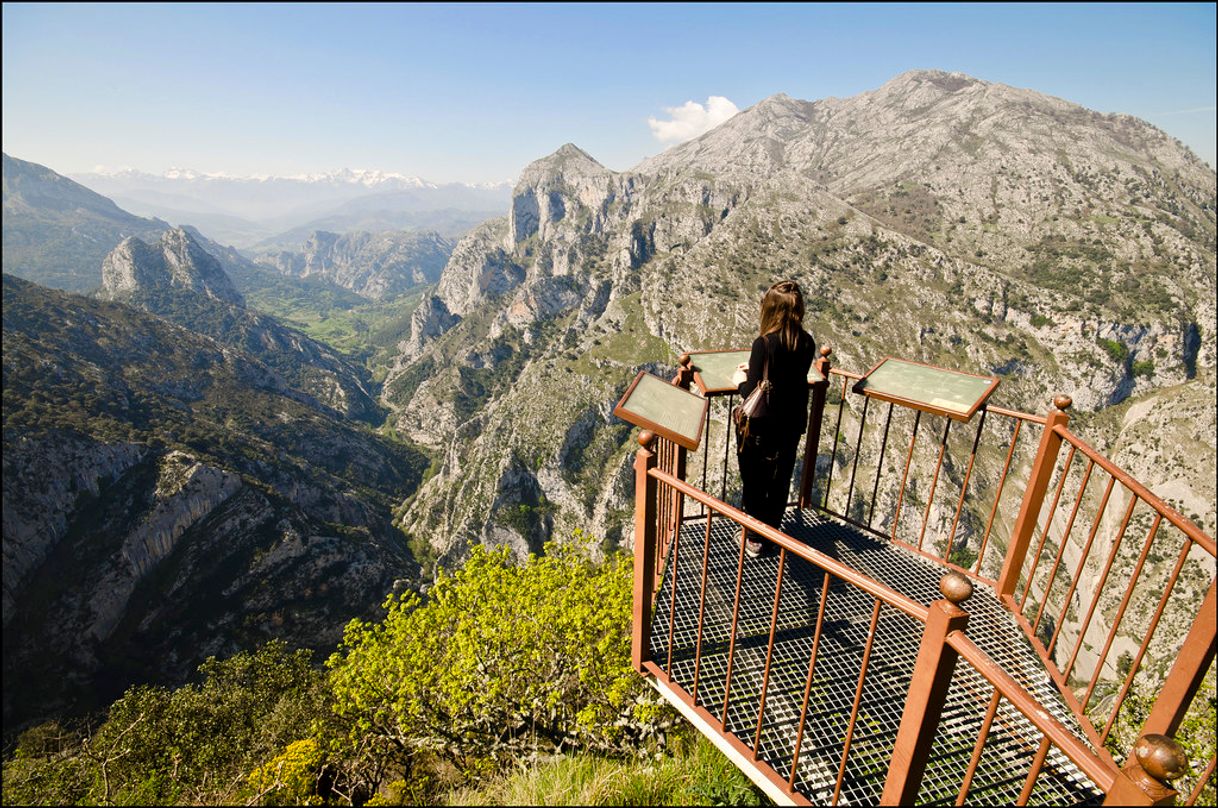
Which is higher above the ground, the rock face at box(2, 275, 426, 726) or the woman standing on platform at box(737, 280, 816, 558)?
the woman standing on platform at box(737, 280, 816, 558)

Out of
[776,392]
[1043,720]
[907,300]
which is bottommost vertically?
[907,300]

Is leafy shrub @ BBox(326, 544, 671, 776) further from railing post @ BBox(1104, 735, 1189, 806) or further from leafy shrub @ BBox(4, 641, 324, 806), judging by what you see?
railing post @ BBox(1104, 735, 1189, 806)

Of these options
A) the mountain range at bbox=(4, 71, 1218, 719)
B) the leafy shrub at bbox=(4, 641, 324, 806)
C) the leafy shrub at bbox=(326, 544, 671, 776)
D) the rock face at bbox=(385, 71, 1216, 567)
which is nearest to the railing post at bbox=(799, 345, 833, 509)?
the leafy shrub at bbox=(326, 544, 671, 776)

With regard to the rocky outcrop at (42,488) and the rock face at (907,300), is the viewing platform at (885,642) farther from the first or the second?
the rock face at (907,300)

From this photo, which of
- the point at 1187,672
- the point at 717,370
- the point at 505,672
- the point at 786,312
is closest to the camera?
the point at 1187,672

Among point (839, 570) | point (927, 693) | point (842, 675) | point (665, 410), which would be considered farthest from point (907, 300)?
point (927, 693)

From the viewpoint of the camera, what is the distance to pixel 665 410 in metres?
5.33

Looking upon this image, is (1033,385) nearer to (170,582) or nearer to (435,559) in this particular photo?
(435,559)

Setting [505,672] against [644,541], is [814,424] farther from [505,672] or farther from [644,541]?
[505,672]

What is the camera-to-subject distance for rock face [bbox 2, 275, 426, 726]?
60.3m

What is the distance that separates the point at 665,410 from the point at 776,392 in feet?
4.16

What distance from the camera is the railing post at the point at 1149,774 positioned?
189 centimetres

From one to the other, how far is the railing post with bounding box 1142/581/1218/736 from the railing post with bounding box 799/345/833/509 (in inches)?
146

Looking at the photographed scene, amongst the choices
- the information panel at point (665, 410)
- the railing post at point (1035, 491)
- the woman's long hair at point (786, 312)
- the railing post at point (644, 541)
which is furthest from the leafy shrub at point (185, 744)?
the railing post at point (1035, 491)
